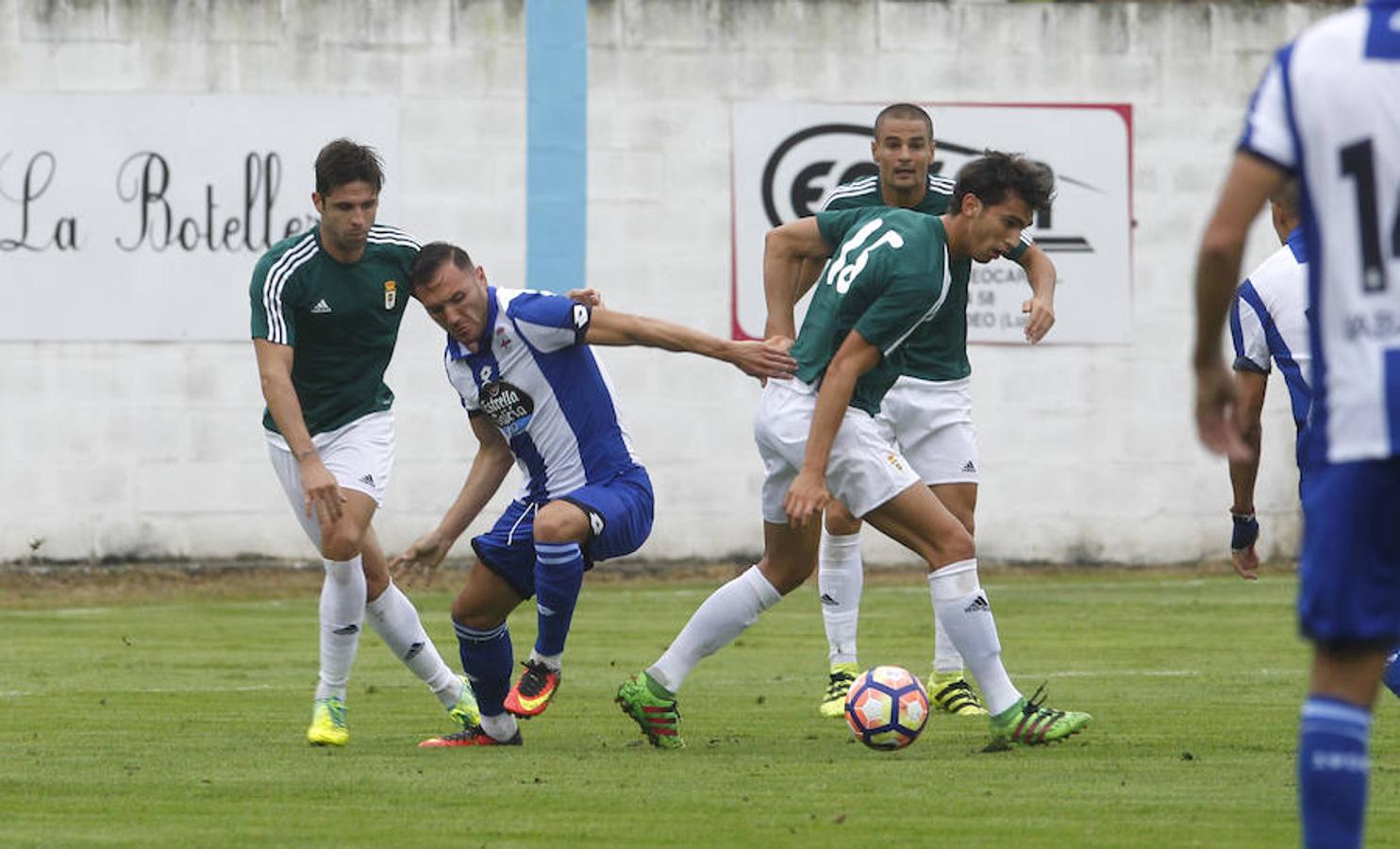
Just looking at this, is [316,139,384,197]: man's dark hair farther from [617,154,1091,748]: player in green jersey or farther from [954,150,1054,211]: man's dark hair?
[954,150,1054,211]: man's dark hair

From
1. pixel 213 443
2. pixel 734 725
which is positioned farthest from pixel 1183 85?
pixel 734 725

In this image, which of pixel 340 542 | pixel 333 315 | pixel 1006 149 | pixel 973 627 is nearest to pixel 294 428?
pixel 340 542

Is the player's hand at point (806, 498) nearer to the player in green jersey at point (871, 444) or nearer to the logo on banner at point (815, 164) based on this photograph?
the player in green jersey at point (871, 444)

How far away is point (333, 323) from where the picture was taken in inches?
363

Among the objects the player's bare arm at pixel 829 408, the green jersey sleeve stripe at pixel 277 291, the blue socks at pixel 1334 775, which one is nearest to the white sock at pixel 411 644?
the green jersey sleeve stripe at pixel 277 291

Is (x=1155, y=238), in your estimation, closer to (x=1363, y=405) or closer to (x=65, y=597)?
(x=65, y=597)

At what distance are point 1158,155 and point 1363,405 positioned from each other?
50.5 ft

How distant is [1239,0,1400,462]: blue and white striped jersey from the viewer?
14.5ft

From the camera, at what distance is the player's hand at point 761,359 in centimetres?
798

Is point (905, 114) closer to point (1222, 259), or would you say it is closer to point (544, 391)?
point (544, 391)

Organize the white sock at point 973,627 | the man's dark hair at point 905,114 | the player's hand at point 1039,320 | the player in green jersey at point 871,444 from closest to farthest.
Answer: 1. the player in green jersey at point 871,444
2. the white sock at point 973,627
3. the player's hand at point 1039,320
4. the man's dark hair at point 905,114

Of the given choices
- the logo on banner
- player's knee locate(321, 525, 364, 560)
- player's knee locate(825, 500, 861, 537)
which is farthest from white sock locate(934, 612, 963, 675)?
the logo on banner

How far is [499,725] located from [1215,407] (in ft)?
15.3

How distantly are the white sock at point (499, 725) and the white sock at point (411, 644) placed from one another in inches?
17.8
